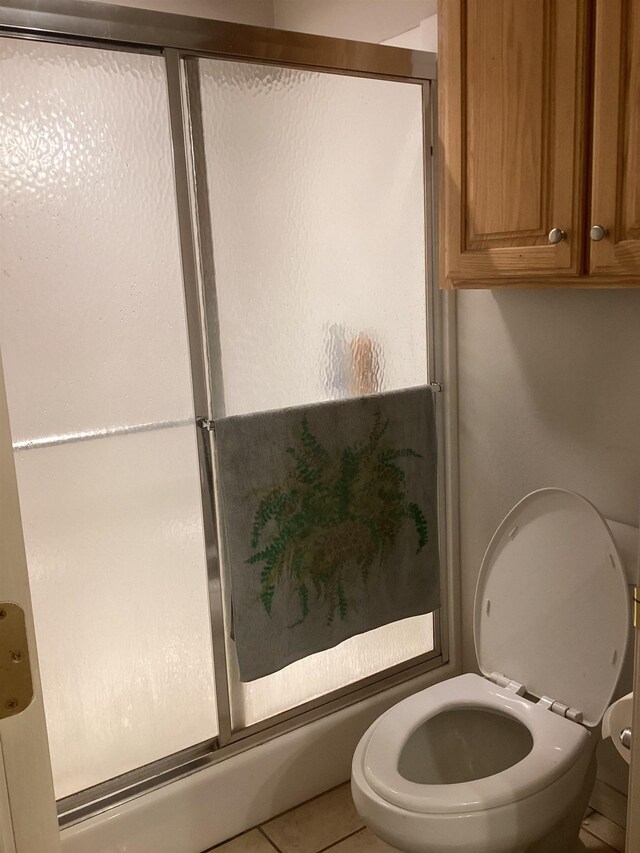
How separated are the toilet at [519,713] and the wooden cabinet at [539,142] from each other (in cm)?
52

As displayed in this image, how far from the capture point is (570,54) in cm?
136

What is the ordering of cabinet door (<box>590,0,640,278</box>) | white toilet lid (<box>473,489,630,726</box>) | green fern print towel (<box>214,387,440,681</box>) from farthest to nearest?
green fern print towel (<box>214,387,440,681</box>)
white toilet lid (<box>473,489,630,726</box>)
cabinet door (<box>590,0,640,278</box>)

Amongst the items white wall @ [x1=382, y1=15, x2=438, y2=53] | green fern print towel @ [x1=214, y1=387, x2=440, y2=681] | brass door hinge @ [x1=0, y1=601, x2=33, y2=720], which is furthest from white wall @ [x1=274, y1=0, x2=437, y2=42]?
brass door hinge @ [x1=0, y1=601, x2=33, y2=720]

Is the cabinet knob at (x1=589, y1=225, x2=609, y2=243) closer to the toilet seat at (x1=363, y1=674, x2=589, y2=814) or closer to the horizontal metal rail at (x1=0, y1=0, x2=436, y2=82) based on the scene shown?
the horizontal metal rail at (x1=0, y1=0, x2=436, y2=82)

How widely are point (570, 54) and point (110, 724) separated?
1618 millimetres

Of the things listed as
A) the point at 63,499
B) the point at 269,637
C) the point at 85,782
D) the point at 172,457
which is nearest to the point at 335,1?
the point at 172,457

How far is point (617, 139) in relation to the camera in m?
1.32

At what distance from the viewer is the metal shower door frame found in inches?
58.6

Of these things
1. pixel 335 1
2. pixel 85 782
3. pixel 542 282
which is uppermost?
pixel 335 1

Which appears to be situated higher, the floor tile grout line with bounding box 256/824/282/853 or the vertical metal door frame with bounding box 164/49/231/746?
the vertical metal door frame with bounding box 164/49/231/746

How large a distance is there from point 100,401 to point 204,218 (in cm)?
44

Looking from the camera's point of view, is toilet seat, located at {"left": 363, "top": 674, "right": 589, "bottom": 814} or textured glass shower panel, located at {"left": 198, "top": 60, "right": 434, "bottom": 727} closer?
toilet seat, located at {"left": 363, "top": 674, "right": 589, "bottom": 814}

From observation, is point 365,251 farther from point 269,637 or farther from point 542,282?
point 269,637

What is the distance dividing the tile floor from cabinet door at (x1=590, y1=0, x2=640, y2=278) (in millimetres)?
1301
